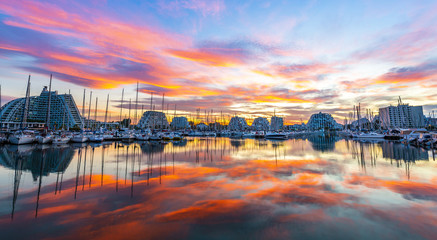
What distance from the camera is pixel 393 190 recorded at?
1057 cm

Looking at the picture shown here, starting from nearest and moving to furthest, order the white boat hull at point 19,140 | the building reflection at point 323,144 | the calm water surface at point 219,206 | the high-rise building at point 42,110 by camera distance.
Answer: the calm water surface at point 219,206 → the building reflection at point 323,144 → the white boat hull at point 19,140 → the high-rise building at point 42,110

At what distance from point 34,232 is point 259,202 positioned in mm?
8384

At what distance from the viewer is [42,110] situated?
415 ft

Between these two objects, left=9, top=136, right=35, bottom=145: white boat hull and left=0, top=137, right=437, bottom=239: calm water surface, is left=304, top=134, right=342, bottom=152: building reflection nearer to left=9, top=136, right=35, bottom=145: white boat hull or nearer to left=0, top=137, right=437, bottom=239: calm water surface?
left=0, top=137, right=437, bottom=239: calm water surface

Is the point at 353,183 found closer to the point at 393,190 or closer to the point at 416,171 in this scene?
the point at 393,190

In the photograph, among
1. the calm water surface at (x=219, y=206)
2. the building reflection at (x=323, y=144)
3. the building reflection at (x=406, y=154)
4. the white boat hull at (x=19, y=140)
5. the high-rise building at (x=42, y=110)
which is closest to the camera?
the calm water surface at (x=219, y=206)

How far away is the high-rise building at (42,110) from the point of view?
117 metres

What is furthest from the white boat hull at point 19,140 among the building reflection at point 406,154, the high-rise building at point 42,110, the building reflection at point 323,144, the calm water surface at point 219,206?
the high-rise building at point 42,110

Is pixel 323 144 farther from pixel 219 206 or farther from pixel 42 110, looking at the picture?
pixel 42 110

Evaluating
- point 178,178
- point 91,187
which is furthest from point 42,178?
point 178,178

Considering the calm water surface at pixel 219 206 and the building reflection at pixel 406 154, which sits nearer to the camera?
the calm water surface at pixel 219 206

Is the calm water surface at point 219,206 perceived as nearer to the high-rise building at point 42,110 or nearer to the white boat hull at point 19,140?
the white boat hull at point 19,140

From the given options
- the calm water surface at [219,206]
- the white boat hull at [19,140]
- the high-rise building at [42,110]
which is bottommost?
the calm water surface at [219,206]

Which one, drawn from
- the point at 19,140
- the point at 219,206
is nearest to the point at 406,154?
the point at 219,206
